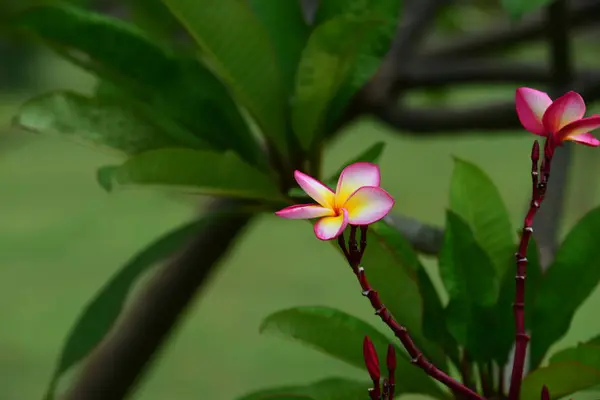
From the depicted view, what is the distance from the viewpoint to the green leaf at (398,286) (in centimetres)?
32

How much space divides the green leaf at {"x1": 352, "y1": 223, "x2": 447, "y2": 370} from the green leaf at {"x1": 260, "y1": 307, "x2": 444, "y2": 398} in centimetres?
1

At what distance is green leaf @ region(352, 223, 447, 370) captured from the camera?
32 cm

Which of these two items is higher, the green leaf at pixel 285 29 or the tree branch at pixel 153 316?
the green leaf at pixel 285 29

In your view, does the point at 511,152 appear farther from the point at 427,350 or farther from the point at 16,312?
the point at 427,350

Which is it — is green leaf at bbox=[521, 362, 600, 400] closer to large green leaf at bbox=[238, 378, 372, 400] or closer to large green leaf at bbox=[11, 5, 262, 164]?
large green leaf at bbox=[238, 378, 372, 400]

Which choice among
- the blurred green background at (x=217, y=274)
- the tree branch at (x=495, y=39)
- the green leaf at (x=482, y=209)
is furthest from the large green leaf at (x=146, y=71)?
the blurred green background at (x=217, y=274)

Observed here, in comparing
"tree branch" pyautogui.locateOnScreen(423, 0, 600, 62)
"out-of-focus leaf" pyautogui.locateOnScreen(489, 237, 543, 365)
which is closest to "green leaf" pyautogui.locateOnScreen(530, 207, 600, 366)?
"out-of-focus leaf" pyautogui.locateOnScreen(489, 237, 543, 365)

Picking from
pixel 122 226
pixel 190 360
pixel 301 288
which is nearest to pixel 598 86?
pixel 190 360

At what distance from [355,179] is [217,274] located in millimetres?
2010

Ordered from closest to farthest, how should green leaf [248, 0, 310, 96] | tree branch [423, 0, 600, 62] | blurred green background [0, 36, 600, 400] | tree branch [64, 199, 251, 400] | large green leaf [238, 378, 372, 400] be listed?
large green leaf [238, 378, 372, 400]
green leaf [248, 0, 310, 96]
tree branch [64, 199, 251, 400]
tree branch [423, 0, 600, 62]
blurred green background [0, 36, 600, 400]

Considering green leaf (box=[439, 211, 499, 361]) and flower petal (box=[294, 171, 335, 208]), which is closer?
flower petal (box=[294, 171, 335, 208])

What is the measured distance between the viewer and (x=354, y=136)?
370 centimetres

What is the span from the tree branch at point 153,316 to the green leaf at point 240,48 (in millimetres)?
173

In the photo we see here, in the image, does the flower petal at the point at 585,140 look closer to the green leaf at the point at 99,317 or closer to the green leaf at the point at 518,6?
the green leaf at the point at 518,6
